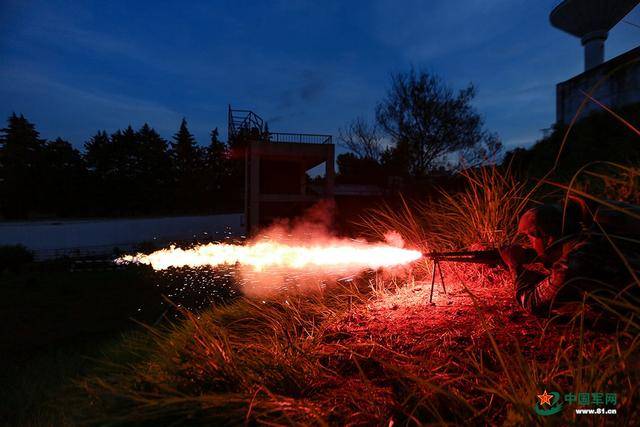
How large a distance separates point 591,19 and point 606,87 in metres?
6.64

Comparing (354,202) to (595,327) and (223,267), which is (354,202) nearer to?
(223,267)

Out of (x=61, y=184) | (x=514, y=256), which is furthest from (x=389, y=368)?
(x=61, y=184)

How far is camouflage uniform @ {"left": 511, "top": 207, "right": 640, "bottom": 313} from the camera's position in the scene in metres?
2.32

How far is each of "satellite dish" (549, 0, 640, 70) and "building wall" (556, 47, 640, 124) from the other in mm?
1958

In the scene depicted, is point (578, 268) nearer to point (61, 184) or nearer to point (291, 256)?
point (291, 256)

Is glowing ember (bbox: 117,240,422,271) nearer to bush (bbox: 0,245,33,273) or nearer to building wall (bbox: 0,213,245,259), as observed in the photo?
bush (bbox: 0,245,33,273)

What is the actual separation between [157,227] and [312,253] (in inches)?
614

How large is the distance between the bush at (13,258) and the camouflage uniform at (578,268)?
14.0 metres

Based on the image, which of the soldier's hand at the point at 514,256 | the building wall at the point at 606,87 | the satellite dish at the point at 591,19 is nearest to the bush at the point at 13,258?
the soldier's hand at the point at 514,256

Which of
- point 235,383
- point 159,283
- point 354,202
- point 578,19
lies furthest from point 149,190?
point 235,383

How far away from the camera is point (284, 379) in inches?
86.7

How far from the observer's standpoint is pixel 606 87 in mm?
14773

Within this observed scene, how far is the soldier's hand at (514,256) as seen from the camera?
299 centimetres

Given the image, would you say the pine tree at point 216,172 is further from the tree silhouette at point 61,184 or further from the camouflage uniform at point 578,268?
the camouflage uniform at point 578,268
